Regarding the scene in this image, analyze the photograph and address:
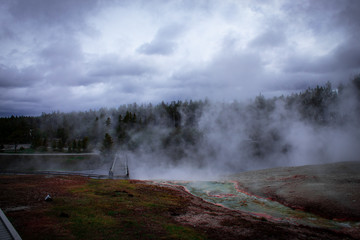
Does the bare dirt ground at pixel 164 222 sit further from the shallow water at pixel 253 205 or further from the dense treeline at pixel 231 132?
the dense treeline at pixel 231 132

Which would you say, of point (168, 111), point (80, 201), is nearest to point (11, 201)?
point (80, 201)

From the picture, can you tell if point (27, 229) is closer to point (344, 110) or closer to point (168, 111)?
point (344, 110)

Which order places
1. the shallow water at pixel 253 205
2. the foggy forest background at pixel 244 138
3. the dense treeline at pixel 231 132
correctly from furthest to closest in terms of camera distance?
the dense treeline at pixel 231 132, the foggy forest background at pixel 244 138, the shallow water at pixel 253 205

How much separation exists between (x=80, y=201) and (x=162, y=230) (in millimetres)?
8473

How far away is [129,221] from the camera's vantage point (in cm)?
1320

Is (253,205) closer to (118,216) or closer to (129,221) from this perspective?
(129,221)

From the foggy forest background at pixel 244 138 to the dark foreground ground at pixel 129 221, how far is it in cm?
2465

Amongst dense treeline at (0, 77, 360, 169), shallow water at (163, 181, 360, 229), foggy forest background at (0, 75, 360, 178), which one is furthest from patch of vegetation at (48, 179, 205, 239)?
dense treeline at (0, 77, 360, 169)

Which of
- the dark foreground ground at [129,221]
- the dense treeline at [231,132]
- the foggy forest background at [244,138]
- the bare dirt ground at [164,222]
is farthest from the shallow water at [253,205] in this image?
the dense treeline at [231,132]

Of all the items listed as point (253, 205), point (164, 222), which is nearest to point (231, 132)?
point (253, 205)

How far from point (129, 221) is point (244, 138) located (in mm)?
56707

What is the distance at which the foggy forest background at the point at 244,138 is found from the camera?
156 ft

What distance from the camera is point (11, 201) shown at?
16328 millimetres

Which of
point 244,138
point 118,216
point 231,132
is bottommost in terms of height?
point 118,216
